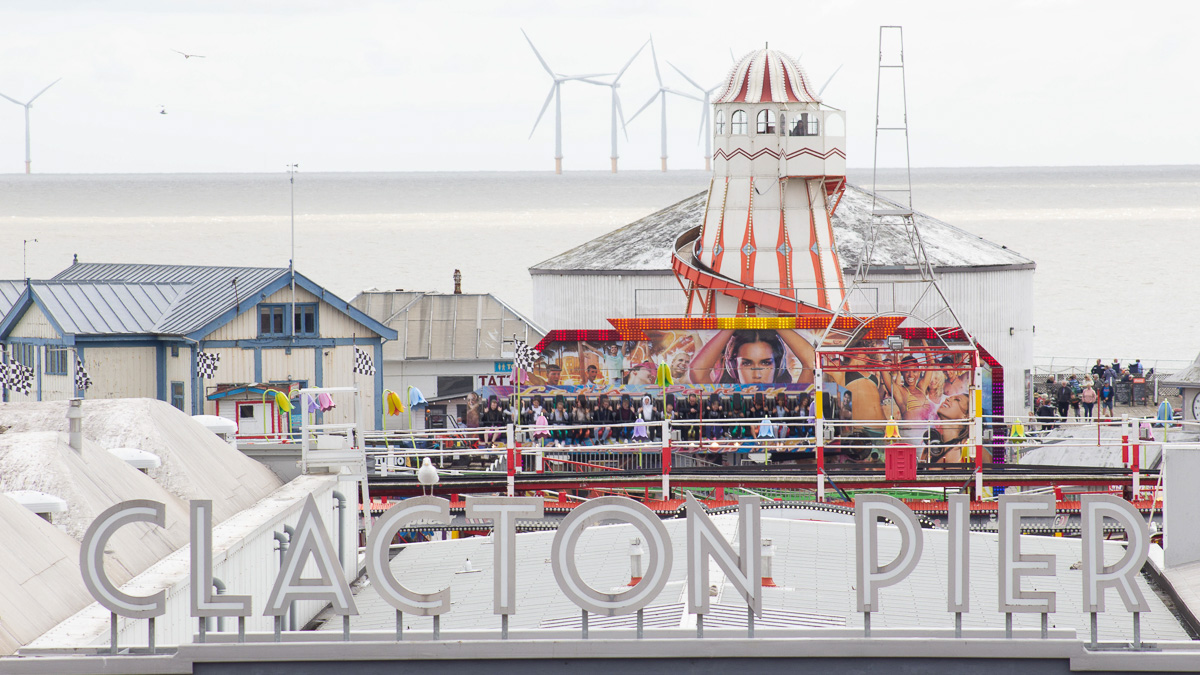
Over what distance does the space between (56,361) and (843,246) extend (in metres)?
33.4

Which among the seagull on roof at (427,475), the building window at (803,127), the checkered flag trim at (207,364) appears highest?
the building window at (803,127)

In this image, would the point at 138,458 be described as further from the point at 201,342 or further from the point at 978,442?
the point at 201,342

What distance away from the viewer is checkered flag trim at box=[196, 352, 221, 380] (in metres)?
42.6

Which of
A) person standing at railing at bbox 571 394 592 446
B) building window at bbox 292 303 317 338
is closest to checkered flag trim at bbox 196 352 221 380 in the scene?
building window at bbox 292 303 317 338

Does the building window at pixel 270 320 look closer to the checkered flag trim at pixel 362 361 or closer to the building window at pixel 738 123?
the checkered flag trim at pixel 362 361

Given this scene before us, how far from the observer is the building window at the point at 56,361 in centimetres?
4275

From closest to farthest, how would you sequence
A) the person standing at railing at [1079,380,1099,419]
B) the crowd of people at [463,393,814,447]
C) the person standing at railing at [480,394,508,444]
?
the crowd of people at [463,393,814,447], the person standing at railing at [480,394,508,444], the person standing at railing at [1079,380,1099,419]

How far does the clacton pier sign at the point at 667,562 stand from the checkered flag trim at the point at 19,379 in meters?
31.7

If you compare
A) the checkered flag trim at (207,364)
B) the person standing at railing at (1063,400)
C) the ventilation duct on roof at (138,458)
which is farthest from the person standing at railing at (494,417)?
the person standing at railing at (1063,400)

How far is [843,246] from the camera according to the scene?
64.6 m

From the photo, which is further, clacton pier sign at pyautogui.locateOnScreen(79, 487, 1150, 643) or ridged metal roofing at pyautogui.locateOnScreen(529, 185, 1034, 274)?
ridged metal roofing at pyautogui.locateOnScreen(529, 185, 1034, 274)

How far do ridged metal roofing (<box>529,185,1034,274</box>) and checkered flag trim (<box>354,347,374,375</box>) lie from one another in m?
20.8

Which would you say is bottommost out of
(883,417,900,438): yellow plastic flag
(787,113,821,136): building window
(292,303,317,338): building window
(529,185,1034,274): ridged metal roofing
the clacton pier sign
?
(883,417,900,438): yellow plastic flag

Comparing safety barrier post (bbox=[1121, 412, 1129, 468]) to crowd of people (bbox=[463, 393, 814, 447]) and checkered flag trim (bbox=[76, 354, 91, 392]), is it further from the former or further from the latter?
checkered flag trim (bbox=[76, 354, 91, 392])
